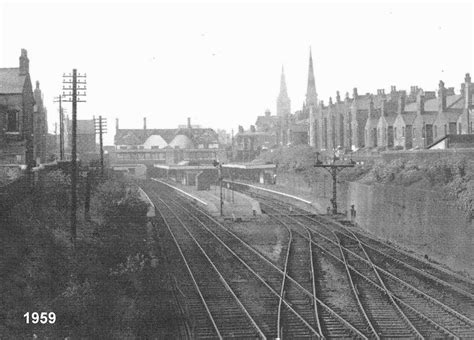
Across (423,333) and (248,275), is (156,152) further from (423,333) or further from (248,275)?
(423,333)

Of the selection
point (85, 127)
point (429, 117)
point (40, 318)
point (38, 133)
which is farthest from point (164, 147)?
point (40, 318)

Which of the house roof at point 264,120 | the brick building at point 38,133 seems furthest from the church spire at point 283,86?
the brick building at point 38,133

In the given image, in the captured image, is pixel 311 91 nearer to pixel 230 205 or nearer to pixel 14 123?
Answer: pixel 230 205

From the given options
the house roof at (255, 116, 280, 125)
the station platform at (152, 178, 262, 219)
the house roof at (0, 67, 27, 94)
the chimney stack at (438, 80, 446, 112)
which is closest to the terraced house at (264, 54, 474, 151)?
the chimney stack at (438, 80, 446, 112)

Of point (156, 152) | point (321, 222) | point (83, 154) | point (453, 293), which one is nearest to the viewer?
point (453, 293)

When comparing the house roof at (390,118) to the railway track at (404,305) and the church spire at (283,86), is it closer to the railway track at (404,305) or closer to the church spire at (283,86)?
the railway track at (404,305)

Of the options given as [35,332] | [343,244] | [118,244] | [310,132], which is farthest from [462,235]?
[310,132]
